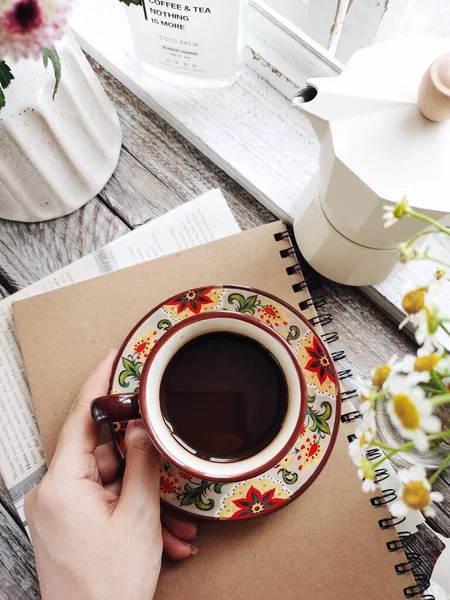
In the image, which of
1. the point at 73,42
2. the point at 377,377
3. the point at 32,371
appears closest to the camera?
the point at 377,377

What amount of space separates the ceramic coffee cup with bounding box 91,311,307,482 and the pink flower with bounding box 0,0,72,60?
0.79 ft

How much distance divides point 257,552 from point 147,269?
331mm

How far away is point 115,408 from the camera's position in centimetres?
49

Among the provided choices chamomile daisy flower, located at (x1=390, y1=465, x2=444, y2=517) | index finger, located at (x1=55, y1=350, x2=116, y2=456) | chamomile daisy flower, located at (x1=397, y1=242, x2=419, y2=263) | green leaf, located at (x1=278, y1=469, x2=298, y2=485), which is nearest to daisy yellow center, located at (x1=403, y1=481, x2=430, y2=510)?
chamomile daisy flower, located at (x1=390, y1=465, x2=444, y2=517)

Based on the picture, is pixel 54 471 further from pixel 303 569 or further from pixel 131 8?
pixel 131 8

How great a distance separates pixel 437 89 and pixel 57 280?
46 centimetres

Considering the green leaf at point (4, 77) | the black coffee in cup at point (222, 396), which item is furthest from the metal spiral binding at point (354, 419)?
the green leaf at point (4, 77)

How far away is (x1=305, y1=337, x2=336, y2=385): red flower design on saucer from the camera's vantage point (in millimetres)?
552

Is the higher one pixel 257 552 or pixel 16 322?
pixel 16 322

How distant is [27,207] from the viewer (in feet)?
2.03

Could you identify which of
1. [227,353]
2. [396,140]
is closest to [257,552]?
[227,353]

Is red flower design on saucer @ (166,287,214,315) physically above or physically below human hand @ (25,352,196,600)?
above

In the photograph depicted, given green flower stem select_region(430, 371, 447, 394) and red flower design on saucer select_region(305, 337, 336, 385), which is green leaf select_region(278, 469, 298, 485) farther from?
green flower stem select_region(430, 371, 447, 394)

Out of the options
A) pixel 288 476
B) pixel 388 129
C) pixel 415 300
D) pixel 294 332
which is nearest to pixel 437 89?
pixel 388 129
